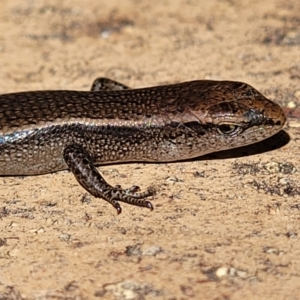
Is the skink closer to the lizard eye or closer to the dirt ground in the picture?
the lizard eye

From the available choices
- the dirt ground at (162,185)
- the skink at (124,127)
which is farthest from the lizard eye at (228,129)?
the dirt ground at (162,185)

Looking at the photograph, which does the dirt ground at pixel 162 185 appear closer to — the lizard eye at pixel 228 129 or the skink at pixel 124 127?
the skink at pixel 124 127

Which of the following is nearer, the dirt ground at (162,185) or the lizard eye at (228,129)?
the dirt ground at (162,185)

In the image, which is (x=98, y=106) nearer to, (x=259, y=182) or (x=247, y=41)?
(x=259, y=182)

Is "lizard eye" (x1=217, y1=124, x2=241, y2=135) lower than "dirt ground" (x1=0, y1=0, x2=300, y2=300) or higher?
higher

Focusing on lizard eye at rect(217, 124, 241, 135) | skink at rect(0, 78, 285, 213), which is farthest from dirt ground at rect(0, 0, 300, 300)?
lizard eye at rect(217, 124, 241, 135)

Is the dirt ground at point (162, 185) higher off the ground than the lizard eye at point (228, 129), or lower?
lower
